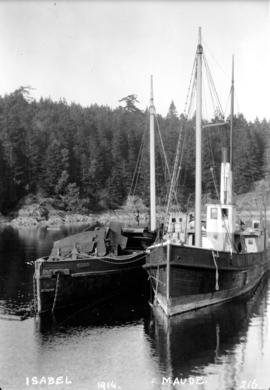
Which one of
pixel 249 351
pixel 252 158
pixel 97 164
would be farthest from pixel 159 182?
pixel 249 351

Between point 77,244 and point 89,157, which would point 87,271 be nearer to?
point 77,244

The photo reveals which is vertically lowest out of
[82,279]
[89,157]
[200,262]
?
[82,279]

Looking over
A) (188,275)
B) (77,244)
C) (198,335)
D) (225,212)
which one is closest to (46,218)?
(77,244)

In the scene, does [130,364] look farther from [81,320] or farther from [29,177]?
[29,177]

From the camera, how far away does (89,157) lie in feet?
445

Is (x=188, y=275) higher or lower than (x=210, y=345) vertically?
higher

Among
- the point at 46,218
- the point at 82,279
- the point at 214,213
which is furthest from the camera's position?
the point at 46,218

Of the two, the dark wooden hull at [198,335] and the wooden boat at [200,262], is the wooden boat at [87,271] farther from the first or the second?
the dark wooden hull at [198,335]

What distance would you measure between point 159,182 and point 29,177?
32613 millimetres

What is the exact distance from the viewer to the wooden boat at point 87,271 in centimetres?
2819

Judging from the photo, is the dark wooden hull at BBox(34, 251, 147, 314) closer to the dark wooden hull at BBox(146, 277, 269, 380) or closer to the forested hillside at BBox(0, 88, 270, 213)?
the dark wooden hull at BBox(146, 277, 269, 380)

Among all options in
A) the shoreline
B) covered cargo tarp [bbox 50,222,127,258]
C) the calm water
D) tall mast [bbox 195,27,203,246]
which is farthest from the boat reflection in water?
the shoreline

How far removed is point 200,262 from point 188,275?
0.98m

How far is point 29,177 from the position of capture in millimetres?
119812
